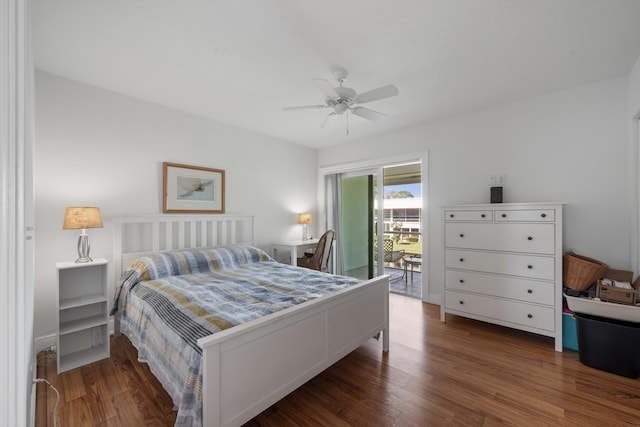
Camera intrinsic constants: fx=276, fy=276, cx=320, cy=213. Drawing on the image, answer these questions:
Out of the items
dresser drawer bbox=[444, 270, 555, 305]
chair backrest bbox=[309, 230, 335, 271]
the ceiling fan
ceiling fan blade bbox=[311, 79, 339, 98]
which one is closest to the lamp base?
the ceiling fan

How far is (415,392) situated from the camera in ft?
6.37

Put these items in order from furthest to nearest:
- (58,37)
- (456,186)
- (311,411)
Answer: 1. (456,186)
2. (58,37)
3. (311,411)

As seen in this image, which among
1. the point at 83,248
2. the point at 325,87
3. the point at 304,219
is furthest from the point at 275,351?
the point at 304,219

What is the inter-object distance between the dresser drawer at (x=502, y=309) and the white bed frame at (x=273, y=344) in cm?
108

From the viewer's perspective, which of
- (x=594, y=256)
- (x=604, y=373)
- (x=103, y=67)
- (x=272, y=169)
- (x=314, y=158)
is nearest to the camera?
(x=604, y=373)

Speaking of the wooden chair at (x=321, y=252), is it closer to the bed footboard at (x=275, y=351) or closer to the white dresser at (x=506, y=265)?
the white dresser at (x=506, y=265)

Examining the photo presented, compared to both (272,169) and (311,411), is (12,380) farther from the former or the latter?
(272,169)

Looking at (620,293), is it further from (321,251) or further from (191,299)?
(191,299)

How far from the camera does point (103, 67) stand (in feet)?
7.82

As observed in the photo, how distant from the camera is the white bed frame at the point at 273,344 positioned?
1364 mm

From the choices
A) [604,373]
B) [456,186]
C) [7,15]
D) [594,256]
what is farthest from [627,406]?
[7,15]

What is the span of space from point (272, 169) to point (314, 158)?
1061 millimetres

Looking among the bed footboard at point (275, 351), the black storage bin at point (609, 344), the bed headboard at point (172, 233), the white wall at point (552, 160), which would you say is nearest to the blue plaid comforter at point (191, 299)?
the bed footboard at point (275, 351)

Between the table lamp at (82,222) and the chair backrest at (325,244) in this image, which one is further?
the chair backrest at (325,244)
